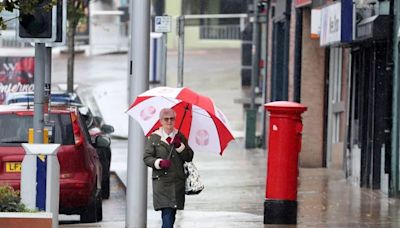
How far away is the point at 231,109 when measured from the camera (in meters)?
36.9

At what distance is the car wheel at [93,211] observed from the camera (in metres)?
14.5

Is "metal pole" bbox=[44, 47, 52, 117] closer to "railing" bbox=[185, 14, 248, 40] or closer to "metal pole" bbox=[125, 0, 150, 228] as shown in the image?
"metal pole" bbox=[125, 0, 150, 228]

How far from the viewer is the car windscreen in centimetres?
1424

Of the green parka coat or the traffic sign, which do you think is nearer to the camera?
the green parka coat

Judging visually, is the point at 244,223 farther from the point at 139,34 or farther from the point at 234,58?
the point at 234,58

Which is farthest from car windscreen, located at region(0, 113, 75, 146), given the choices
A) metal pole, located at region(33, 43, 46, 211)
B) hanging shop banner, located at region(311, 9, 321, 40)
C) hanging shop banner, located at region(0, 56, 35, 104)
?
hanging shop banner, located at region(0, 56, 35, 104)

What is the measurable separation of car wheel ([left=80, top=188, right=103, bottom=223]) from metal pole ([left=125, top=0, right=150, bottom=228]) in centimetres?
125

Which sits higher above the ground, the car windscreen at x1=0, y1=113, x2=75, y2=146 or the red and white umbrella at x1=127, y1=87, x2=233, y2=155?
the red and white umbrella at x1=127, y1=87, x2=233, y2=155

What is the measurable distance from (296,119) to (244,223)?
4.87 ft

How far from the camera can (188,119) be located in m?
12.0

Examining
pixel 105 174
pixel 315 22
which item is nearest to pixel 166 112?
pixel 105 174

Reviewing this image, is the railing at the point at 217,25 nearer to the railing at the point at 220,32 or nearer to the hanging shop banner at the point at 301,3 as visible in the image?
the railing at the point at 220,32

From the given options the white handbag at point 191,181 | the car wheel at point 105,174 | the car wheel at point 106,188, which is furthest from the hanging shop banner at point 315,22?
the white handbag at point 191,181

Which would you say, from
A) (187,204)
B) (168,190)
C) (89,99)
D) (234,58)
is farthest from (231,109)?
(168,190)
